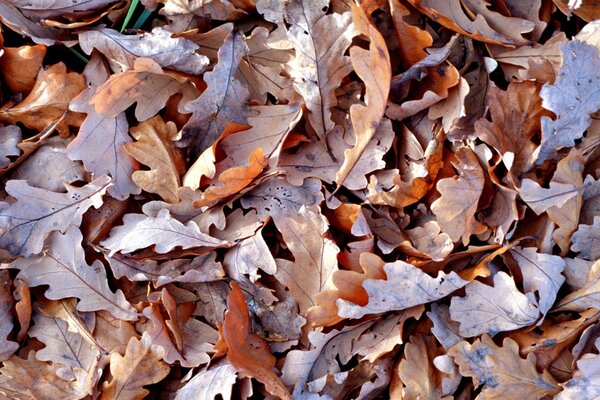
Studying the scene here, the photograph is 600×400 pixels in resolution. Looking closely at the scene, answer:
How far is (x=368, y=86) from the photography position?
2.09 metres

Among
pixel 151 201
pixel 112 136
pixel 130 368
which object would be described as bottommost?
pixel 130 368

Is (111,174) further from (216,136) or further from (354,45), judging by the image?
(354,45)

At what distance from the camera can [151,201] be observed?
2250 mm

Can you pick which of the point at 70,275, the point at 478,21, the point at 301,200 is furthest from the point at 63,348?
the point at 478,21

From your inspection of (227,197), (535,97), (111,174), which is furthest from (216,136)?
(535,97)

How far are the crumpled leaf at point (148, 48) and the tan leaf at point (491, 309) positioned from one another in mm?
1085

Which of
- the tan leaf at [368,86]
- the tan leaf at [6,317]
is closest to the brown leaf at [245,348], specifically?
the tan leaf at [368,86]

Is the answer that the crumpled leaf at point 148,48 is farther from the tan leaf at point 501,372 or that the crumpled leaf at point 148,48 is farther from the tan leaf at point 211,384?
the tan leaf at point 501,372

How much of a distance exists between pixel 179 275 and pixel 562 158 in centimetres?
123

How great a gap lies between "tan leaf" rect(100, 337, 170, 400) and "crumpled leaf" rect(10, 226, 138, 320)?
141mm

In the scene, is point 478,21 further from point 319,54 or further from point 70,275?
point 70,275

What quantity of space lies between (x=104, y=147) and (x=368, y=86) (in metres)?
0.87

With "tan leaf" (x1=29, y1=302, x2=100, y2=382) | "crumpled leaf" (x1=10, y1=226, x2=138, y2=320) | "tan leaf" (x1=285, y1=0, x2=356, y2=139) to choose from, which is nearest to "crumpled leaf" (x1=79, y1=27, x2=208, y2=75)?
"tan leaf" (x1=285, y1=0, x2=356, y2=139)

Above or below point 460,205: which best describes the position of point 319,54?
above
